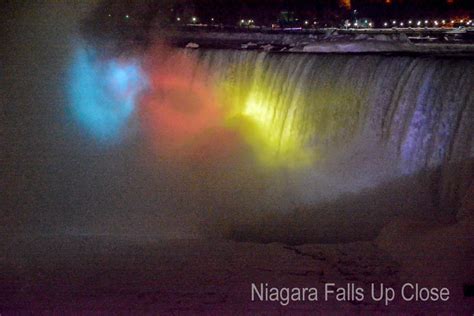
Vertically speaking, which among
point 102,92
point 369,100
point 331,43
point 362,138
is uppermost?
point 331,43

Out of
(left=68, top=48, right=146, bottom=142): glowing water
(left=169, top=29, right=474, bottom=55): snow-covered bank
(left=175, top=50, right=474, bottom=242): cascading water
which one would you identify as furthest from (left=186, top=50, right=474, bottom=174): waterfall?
(left=68, top=48, right=146, bottom=142): glowing water

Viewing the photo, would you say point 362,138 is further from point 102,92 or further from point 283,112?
point 102,92

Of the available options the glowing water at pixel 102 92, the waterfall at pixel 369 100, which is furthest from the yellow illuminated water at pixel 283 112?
the glowing water at pixel 102 92

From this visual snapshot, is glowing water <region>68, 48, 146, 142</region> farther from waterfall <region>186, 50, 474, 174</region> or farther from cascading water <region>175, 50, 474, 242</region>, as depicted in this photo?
cascading water <region>175, 50, 474, 242</region>

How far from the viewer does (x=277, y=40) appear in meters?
18.6

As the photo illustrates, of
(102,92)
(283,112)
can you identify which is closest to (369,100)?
(283,112)

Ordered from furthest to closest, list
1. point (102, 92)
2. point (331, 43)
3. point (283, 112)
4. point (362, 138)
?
point (102, 92) < point (331, 43) < point (283, 112) < point (362, 138)

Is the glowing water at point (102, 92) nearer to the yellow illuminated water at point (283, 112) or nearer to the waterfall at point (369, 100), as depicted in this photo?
the yellow illuminated water at point (283, 112)

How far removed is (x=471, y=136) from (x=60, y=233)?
6247mm

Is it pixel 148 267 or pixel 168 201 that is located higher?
pixel 168 201

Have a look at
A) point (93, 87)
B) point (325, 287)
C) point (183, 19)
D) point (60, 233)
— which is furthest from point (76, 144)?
point (183, 19)

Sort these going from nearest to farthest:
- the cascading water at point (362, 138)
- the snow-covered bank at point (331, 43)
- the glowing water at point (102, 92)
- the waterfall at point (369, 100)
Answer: the cascading water at point (362, 138) → the waterfall at point (369, 100) → the snow-covered bank at point (331, 43) → the glowing water at point (102, 92)

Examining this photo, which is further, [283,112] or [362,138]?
[283,112]

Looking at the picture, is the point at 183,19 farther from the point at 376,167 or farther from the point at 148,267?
the point at 148,267
